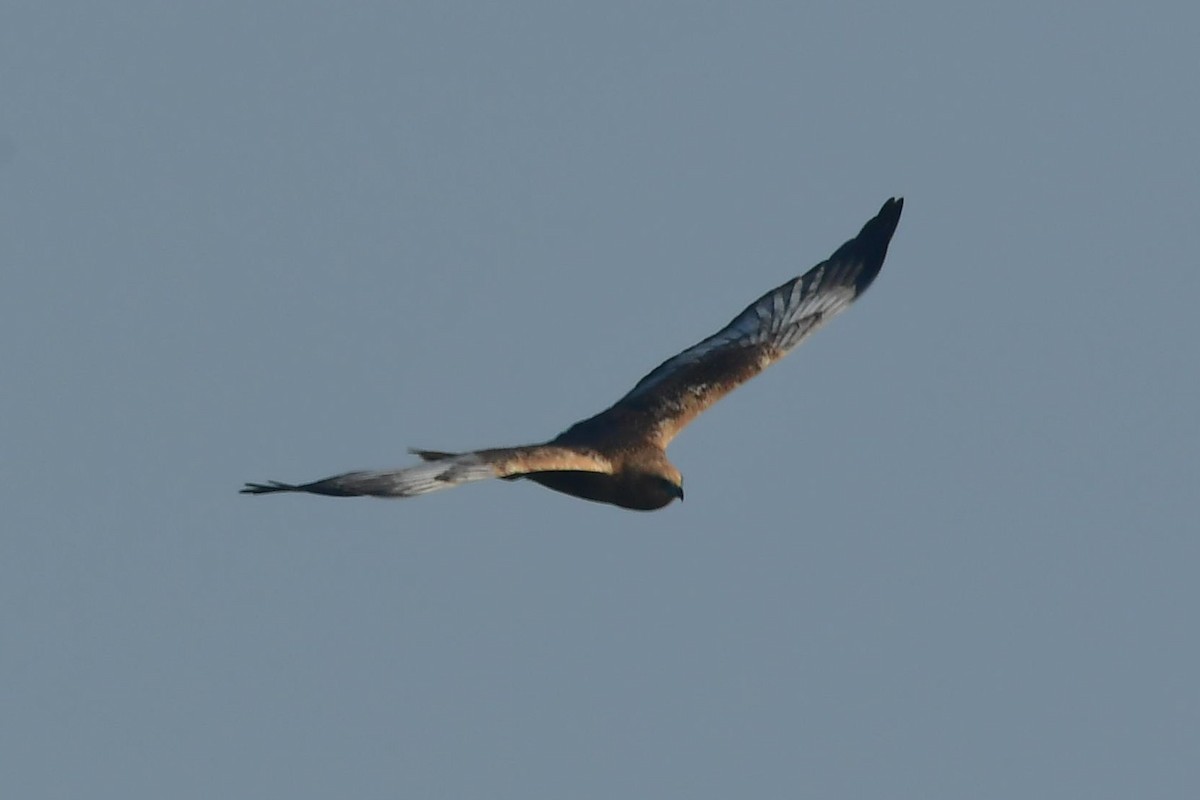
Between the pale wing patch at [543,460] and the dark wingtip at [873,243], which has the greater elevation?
the dark wingtip at [873,243]

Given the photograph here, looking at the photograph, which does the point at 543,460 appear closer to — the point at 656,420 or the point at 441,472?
the point at 441,472

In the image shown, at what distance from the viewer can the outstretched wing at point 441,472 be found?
1983 cm

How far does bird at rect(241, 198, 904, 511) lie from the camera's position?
67.2 feet

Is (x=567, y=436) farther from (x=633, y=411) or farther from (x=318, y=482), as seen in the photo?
(x=318, y=482)

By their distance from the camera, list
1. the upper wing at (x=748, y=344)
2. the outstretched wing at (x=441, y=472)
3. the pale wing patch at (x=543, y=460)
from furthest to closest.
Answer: the upper wing at (x=748, y=344)
the pale wing patch at (x=543, y=460)
the outstretched wing at (x=441, y=472)

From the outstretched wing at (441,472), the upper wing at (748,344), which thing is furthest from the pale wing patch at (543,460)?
the upper wing at (748,344)

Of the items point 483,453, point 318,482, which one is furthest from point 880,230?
point 318,482

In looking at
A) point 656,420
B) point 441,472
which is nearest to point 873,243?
point 656,420

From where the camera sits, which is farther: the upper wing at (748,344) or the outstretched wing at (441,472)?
the upper wing at (748,344)

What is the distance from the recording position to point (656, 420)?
81.3ft

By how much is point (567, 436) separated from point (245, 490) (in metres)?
5.65

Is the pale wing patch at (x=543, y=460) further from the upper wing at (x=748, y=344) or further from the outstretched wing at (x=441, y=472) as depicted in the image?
the upper wing at (x=748, y=344)

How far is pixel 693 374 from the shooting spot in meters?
25.7

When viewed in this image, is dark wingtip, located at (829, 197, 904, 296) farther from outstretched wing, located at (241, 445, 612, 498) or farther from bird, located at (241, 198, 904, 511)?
outstretched wing, located at (241, 445, 612, 498)
